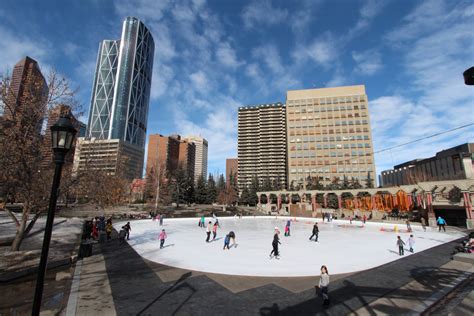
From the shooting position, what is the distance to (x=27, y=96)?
11.8m

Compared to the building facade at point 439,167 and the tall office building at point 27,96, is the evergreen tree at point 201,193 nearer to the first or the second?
the building facade at point 439,167

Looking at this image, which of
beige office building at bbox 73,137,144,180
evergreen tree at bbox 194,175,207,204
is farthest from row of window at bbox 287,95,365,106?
beige office building at bbox 73,137,144,180

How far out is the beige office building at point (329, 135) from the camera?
96875 millimetres

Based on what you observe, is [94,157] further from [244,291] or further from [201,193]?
[201,193]

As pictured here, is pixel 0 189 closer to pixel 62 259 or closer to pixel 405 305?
pixel 62 259

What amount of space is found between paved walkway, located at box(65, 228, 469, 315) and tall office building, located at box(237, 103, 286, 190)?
120721mm

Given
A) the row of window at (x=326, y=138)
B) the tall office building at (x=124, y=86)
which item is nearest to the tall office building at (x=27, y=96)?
the row of window at (x=326, y=138)

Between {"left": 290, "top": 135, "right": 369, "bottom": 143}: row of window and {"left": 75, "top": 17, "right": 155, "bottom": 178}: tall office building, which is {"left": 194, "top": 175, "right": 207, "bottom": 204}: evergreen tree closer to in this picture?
{"left": 290, "top": 135, "right": 369, "bottom": 143}: row of window

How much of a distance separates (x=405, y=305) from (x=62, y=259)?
50.0 ft

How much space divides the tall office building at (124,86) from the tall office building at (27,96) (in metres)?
156

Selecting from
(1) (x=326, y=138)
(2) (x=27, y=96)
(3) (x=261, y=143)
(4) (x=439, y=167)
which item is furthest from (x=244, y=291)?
(4) (x=439, y=167)

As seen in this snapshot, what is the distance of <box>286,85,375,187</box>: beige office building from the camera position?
96875mm

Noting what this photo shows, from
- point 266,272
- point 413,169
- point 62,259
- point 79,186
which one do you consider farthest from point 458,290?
point 413,169

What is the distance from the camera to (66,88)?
1277 cm
